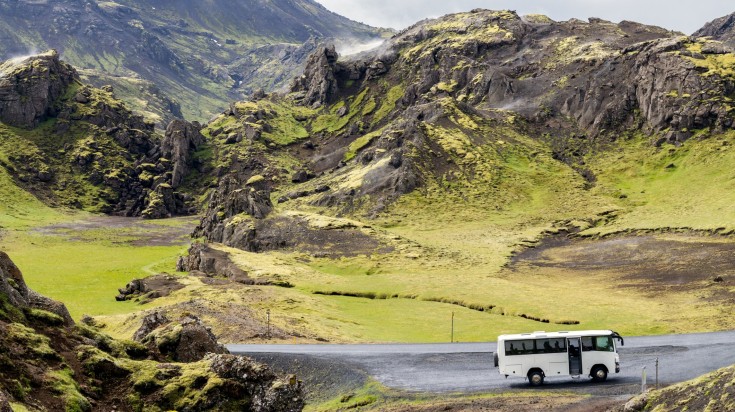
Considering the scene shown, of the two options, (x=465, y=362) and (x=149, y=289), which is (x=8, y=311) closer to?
(x=465, y=362)

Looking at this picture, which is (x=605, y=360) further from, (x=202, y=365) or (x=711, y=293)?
(x=711, y=293)

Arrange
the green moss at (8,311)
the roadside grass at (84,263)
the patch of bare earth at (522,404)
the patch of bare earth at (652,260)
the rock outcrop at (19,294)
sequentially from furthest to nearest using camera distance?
the roadside grass at (84,263) → the patch of bare earth at (652,260) → the patch of bare earth at (522,404) → the rock outcrop at (19,294) → the green moss at (8,311)

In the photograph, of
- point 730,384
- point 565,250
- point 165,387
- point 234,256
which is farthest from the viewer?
point 565,250

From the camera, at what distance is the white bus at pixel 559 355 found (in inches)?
1622

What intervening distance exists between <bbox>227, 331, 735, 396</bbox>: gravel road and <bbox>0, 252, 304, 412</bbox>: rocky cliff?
47.5ft

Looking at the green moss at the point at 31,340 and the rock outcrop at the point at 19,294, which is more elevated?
the rock outcrop at the point at 19,294

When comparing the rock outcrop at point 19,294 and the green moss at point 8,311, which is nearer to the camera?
the green moss at point 8,311

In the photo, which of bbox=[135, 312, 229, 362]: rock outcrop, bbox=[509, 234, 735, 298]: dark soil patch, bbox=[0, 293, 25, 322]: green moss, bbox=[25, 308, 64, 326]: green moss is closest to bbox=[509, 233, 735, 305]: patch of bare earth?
bbox=[509, 234, 735, 298]: dark soil patch

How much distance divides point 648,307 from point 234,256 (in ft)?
257

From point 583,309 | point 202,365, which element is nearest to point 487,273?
point 583,309

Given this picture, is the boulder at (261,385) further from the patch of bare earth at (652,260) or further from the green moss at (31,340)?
the patch of bare earth at (652,260)

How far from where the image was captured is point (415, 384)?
142 feet

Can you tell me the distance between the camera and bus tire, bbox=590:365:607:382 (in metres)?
41.0

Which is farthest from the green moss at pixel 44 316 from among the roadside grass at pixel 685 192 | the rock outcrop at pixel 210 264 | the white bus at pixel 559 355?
the roadside grass at pixel 685 192
